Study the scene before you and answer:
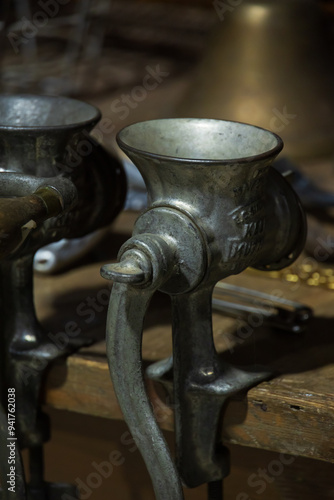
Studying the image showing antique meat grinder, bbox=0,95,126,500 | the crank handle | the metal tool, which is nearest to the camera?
the crank handle

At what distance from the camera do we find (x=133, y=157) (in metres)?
0.67

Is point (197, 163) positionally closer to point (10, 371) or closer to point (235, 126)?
point (235, 126)

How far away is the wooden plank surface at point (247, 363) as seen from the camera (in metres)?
0.74

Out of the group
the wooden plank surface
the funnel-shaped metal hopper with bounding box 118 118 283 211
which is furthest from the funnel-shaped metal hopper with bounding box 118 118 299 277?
the wooden plank surface

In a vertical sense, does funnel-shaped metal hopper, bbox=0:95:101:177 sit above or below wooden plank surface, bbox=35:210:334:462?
above

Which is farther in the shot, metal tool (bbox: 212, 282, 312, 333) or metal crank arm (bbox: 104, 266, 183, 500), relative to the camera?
metal tool (bbox: 212, 282, 312, 333)

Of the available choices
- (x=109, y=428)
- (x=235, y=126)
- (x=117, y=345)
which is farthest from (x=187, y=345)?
(x=109, y=428)

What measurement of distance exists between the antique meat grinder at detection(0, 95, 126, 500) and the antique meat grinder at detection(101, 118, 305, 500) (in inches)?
3.0

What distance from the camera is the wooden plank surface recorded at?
744 mm

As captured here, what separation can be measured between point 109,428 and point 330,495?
0.26 meters

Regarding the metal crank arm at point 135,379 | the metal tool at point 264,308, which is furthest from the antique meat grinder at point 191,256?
the metal tool at point 264,308

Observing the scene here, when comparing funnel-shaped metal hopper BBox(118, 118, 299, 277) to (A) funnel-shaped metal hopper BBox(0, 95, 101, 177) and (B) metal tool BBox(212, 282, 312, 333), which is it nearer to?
(A) funnel-shaped metal hopper BBox(0, 95, 101, 177)

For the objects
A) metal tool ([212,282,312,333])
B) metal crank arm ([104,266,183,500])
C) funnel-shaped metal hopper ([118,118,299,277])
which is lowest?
metal tool ([212,282,312,333])

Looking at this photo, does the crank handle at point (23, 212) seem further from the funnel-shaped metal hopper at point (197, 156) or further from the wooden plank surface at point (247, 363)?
the wooden plank surface at point (247, 363)
